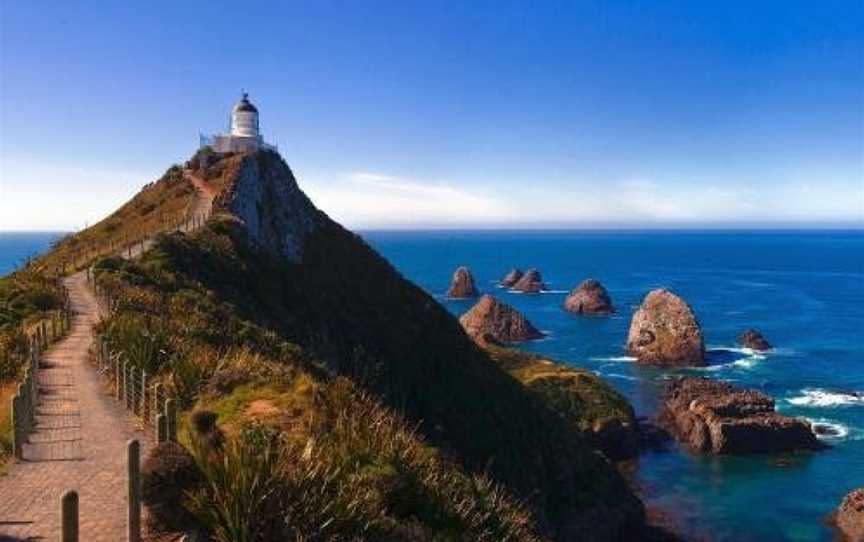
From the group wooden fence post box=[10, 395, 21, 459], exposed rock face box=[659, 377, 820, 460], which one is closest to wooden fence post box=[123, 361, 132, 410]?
wooden fence post box=[10, 395, 21, 459]

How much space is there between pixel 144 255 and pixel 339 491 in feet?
116

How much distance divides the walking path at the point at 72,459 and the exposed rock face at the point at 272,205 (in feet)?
120

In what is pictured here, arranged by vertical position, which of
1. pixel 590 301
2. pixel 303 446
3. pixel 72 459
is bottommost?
pixel 590 301

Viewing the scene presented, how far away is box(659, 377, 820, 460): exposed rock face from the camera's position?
68.4 meters

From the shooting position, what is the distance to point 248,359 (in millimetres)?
23750

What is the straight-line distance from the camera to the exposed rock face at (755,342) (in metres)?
113

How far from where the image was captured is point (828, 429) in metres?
73.3

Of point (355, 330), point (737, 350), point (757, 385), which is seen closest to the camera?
point (355, 330)

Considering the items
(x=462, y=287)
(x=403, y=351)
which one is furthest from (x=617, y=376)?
(x=462, y=287)

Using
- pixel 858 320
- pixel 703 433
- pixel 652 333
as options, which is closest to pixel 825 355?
pixel 652 333

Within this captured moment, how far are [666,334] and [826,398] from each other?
26.8 m

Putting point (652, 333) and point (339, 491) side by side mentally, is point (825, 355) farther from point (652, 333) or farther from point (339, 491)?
point (339, 491)

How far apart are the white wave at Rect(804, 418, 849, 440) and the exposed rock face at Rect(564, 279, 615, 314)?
75.0 metres

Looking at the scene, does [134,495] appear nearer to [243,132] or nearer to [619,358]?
[243,132]
